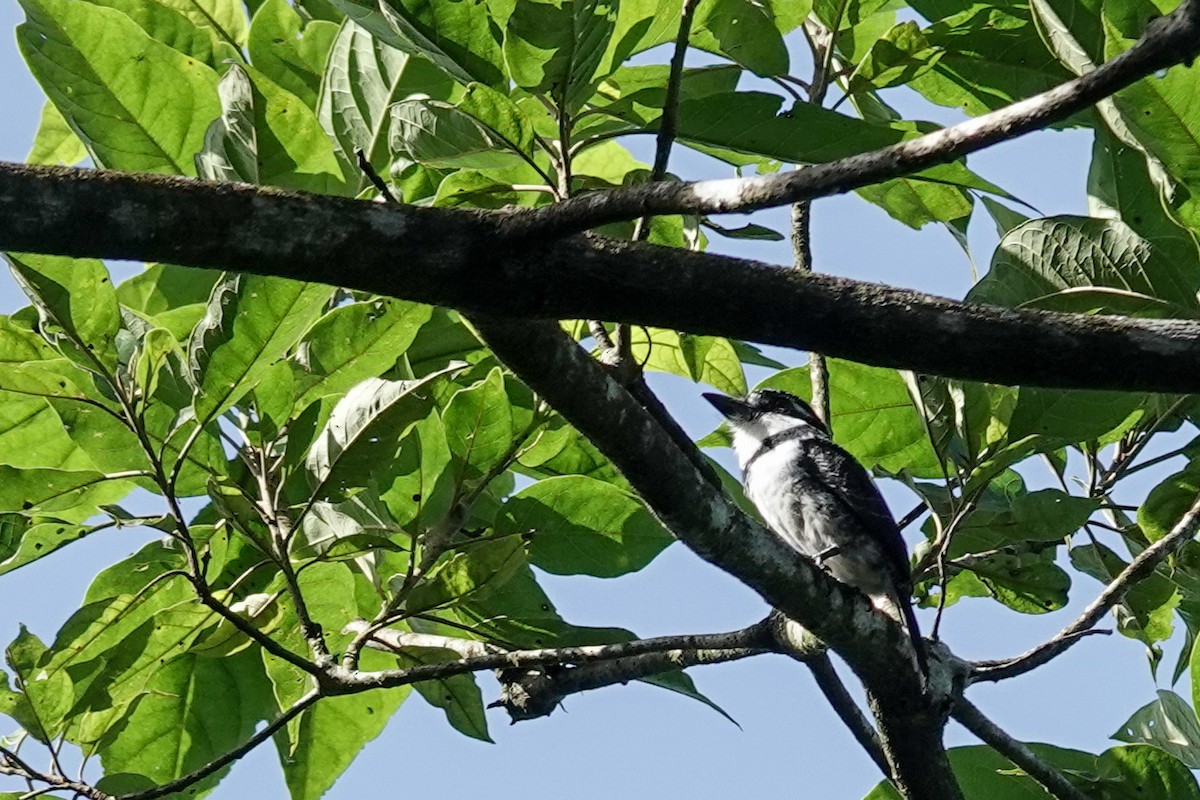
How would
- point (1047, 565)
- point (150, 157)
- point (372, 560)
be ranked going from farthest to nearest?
point (1047, 565), point (372, 560), point (150, 157)

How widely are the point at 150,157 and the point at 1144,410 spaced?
7.38 feet

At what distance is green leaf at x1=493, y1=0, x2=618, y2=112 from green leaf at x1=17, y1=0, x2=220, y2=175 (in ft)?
2.51

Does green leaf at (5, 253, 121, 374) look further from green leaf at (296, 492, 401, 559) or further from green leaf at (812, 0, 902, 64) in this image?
green leaf at (812, 0, 902, 64)

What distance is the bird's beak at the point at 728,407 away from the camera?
543cm

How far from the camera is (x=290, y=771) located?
3.17 m

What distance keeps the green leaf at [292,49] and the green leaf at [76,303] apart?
3.86ft

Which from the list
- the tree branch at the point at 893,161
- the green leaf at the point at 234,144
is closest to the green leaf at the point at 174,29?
the green leaf at the point at 234,144

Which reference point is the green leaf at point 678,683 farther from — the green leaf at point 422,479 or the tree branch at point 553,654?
the green leaf at point 422,479

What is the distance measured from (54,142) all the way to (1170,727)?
323 centimetres

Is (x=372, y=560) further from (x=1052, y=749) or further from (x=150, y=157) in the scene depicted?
(x=1052, y=749)

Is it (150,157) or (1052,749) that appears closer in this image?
(150,157)

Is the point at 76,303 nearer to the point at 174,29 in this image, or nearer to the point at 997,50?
the point at 174,29

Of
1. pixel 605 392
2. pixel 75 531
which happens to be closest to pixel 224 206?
pixel 605 392

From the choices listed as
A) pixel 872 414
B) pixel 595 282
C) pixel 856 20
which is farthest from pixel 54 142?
pixel 595 282
